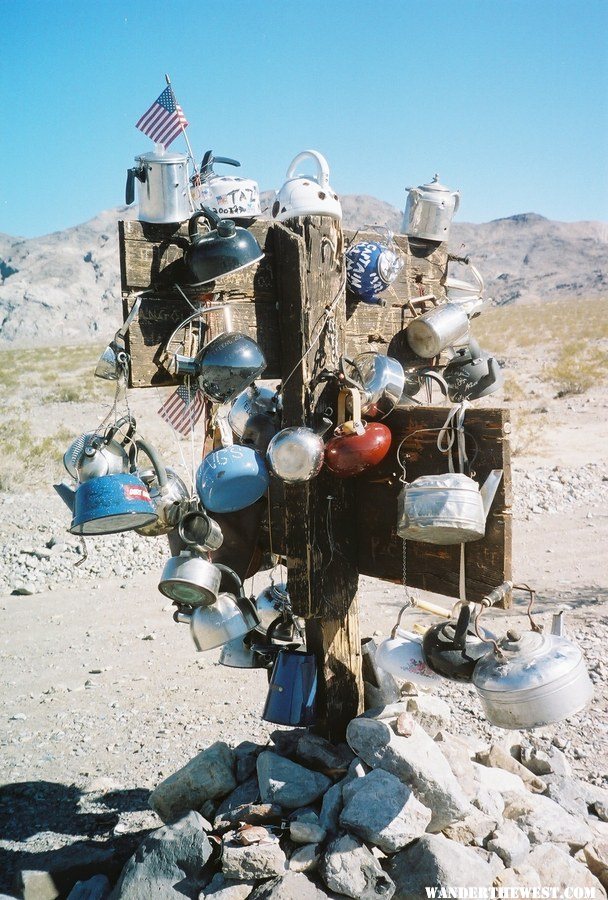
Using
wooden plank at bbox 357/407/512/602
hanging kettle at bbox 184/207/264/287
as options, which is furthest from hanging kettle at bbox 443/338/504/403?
hanging kettle at bbox 184/207/264/287

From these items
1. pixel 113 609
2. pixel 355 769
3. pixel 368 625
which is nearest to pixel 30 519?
pixel 113 609

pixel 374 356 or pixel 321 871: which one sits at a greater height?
pixel 374 356

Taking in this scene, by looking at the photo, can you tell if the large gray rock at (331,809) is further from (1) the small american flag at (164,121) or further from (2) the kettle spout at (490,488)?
(1) the small american flag at (164,121)

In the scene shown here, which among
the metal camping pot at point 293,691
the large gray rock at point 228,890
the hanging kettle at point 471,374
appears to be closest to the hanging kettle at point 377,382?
the hanging kettle at point 471,374

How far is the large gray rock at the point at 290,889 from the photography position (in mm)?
1871

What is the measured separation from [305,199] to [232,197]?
0.72ft

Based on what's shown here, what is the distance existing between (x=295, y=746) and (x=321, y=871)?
0.56 meters

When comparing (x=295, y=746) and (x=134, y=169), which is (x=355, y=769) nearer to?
(x=295, y=746)

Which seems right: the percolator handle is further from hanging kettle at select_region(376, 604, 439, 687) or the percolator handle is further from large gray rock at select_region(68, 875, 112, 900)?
large gray rock at select_region(68, 875, 112, 900)

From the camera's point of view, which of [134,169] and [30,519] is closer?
[134,169]

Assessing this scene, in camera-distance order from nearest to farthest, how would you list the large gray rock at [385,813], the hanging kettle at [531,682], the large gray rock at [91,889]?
the hanging kettle at [531,682] < the large gray rock at [385,813] < the large gray rock at [91,889]

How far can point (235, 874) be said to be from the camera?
1954mm

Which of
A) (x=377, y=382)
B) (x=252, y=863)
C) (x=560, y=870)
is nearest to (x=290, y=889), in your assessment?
(x=252, y=863)

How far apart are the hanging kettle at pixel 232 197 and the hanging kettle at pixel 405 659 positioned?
1265 mm
